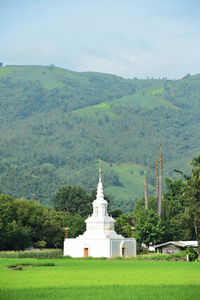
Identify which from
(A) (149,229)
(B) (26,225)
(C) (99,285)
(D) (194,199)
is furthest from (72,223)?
(C) (99,285)

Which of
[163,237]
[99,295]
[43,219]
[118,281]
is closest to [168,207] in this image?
[163,237]

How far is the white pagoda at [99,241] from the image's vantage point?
77.8 metres

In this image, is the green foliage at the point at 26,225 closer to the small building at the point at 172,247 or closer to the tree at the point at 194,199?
the small building at the point at 172,247

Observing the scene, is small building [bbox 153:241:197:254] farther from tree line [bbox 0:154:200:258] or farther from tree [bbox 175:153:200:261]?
tree [bbox 175:153:200:261]

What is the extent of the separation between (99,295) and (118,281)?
7.63 meters

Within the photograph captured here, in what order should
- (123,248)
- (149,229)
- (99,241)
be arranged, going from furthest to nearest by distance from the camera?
(149,229) → (123,248) → (99,241)

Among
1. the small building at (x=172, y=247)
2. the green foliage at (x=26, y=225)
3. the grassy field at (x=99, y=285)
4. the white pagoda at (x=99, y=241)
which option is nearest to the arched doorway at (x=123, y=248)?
the white pagoda at (x=99, y=241)

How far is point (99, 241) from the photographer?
78188mm

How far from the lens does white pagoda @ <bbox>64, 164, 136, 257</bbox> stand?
255ft

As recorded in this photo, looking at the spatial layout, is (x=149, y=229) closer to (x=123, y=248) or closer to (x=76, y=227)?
(x=123, y=248)

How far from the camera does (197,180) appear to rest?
74.5m

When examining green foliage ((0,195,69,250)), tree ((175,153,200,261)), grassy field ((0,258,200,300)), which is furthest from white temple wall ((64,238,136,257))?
grassy field ((0,258,200,300))

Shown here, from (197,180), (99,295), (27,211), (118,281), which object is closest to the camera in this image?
(99,295)

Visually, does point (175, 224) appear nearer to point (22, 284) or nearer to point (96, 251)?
point (96, 251)
